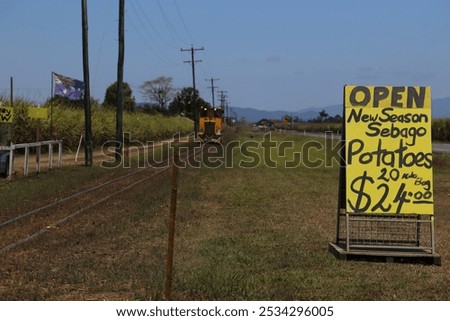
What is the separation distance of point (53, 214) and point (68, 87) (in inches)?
557

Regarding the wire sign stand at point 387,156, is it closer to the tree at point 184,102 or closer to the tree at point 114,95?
the tree at point 114,95

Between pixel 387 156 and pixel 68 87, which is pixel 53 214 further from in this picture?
pixel 68 87

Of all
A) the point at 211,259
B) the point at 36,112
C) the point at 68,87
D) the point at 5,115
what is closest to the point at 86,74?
the point at 68,87

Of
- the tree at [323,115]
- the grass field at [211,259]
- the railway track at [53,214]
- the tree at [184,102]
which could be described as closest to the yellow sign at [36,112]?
the railway track at [53,214]

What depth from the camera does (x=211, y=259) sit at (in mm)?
7695

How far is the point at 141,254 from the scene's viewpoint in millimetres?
8180

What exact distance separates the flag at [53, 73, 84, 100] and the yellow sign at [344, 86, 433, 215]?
18.3 meters

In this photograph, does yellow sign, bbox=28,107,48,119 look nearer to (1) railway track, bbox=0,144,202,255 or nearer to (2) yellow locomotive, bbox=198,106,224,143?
(1) railway track, bbox=0,144,202,255

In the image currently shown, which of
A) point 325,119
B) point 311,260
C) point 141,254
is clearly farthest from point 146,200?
point 325,119

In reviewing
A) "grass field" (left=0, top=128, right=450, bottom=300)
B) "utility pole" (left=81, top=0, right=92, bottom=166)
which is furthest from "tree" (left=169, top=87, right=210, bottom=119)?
"grass field" (left=0, top=128, right=450, bottom=300)

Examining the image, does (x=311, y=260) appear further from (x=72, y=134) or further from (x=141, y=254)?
(x=72, y=134)

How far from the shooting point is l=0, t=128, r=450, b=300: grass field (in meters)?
6.17

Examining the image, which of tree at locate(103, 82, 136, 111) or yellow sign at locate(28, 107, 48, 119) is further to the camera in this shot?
tree at locate(103, 82, 136, 111)

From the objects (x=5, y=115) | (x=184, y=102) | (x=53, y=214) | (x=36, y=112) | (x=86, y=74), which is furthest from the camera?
(x=184, y=102)
